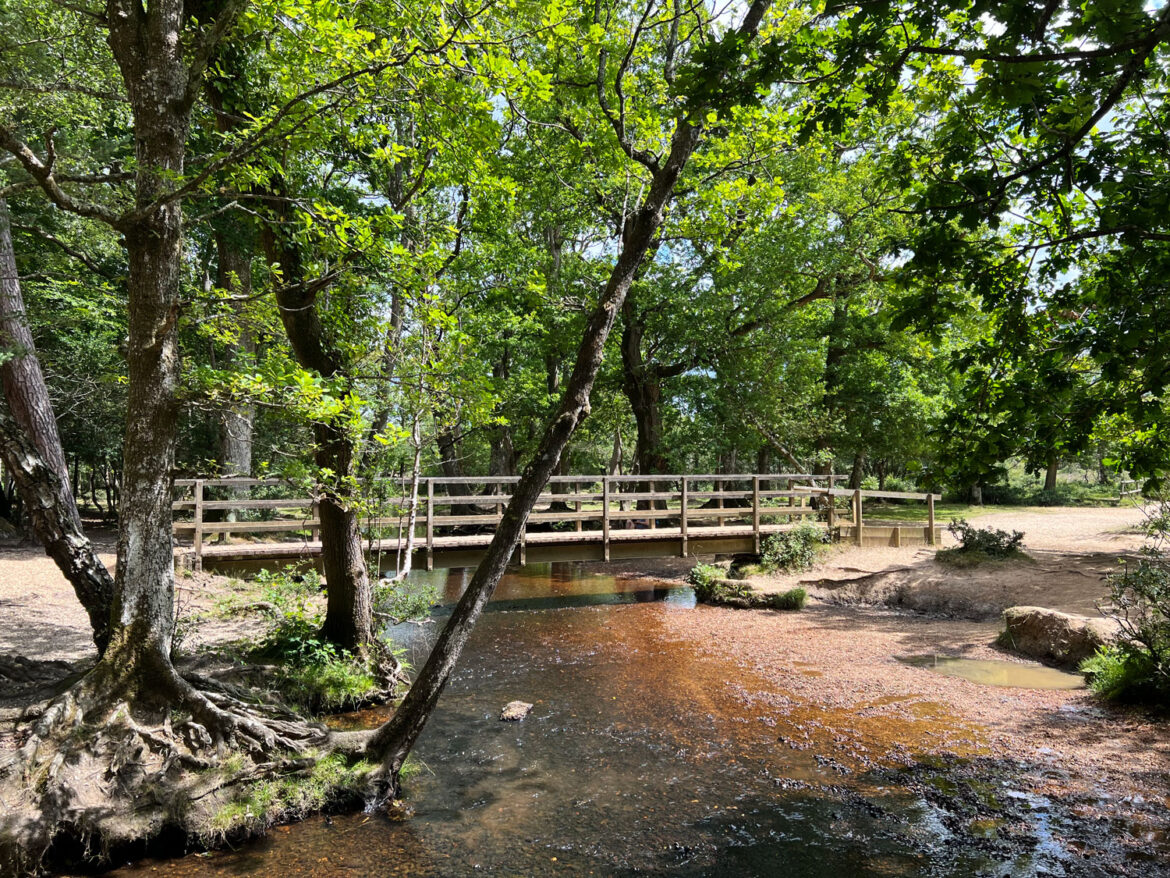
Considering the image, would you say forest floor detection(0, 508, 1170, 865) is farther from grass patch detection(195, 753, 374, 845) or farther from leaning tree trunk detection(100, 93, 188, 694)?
grass patch detection(195, 753, 374, 845)

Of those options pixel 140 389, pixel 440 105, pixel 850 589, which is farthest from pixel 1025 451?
pixel 850 589

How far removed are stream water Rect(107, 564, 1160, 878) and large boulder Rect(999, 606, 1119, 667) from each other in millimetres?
3961

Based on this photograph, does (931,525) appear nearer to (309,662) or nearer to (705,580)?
(705,580)

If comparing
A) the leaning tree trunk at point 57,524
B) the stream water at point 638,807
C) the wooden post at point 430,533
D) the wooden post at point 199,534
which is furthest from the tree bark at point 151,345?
the wooden post at point 430,533

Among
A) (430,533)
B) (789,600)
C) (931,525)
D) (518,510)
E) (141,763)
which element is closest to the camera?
(141,763)

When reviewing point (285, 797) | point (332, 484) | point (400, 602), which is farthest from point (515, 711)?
point (332, 484)

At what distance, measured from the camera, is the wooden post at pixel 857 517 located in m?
16.1

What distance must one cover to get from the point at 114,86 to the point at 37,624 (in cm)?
703

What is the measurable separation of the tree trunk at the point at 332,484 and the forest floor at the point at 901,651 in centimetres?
164

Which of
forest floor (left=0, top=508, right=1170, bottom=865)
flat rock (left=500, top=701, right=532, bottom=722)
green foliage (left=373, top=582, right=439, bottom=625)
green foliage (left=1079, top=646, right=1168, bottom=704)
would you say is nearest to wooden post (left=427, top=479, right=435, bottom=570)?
green foliage (left=373, top=582, right=439, bottom=625)

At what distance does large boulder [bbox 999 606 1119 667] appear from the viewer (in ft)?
28.2

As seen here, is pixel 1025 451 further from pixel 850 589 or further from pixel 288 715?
pixel 850 589

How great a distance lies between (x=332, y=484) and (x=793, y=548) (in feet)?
Answer: 36.6

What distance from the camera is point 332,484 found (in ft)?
22.0
